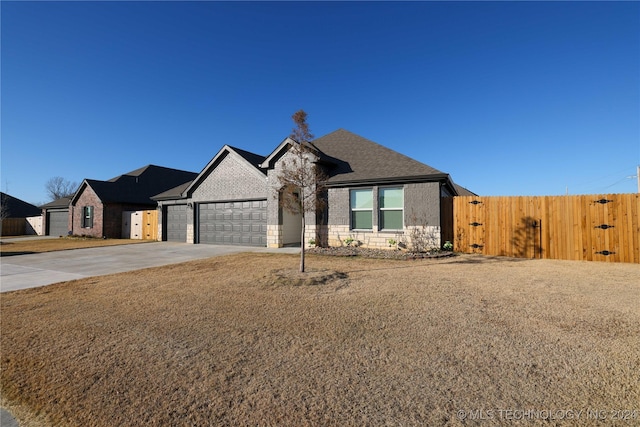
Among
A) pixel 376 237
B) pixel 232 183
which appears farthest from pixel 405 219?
pixel 232 183

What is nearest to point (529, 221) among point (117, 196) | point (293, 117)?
point (293, 117)

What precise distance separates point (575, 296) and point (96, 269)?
1332 centimetres

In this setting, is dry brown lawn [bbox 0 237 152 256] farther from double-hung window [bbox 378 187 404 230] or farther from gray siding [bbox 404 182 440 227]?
gray siding [bbox 404 182 440 227]

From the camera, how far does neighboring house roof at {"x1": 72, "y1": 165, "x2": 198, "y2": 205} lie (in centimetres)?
2436

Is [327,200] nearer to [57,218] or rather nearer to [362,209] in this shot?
[362,209]

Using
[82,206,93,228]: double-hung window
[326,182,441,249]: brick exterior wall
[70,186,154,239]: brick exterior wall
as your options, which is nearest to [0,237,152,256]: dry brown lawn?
[70,186,154,239]: brick exterior wall

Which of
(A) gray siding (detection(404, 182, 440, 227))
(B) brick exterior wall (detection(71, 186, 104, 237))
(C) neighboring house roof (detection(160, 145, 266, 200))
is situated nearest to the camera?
(A) gray siding (detection(404, 182, 440, 227))

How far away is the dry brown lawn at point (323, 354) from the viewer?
2.57 metres

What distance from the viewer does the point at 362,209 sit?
13492mm

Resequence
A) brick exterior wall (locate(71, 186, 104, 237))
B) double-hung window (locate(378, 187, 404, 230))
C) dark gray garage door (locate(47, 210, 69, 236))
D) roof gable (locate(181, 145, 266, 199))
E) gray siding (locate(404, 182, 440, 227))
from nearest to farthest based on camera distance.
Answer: gray siding (locate(404, 182, 440, 227)) < double-hung window (locate(378, 187, 404, 230)) < roof gable (locate(181, 145, 266, 199)) < brick exterior wall (locate(71, 186, 104, 237)) < dark gray garage door (locate(47, 210, 69, 236))

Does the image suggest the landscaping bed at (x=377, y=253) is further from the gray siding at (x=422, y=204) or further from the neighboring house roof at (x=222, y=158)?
the neighboring house roof at (x=222, y=158)

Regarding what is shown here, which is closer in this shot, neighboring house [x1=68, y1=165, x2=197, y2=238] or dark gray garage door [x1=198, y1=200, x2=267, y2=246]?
dark gray garage door [x1=198, y1=200, x2=267, y2=246]

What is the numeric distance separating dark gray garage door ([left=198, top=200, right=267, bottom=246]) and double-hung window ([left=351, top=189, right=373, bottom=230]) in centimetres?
529

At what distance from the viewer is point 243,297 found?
5.96 m
